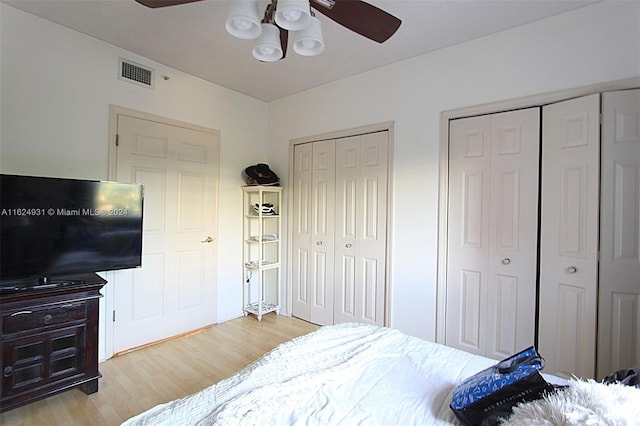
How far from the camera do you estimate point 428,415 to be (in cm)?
108

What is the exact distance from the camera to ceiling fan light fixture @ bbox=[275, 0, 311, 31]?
50.8 inches

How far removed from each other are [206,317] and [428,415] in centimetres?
276

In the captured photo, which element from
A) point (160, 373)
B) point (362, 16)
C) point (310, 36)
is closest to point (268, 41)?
point (310, 36)

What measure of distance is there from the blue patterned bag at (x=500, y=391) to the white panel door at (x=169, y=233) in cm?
272

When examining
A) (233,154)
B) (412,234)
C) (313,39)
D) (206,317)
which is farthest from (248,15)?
(206,317)

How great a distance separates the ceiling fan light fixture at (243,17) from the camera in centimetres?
136

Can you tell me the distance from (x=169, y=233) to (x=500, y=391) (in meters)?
2.88

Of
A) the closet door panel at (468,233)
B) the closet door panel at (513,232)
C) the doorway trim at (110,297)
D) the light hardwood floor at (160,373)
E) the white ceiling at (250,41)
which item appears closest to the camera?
the light hardwood floor at (160,373)

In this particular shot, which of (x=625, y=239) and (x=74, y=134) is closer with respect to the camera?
(x=625, y=239)

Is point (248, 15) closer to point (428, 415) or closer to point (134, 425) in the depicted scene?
point (134, 425)

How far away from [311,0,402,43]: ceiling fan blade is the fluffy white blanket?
163 cm

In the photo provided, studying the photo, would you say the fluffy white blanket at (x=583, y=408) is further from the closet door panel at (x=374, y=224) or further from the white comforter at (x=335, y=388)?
the closet door panel at (x=374, y=224)

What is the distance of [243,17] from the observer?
53.6 inches

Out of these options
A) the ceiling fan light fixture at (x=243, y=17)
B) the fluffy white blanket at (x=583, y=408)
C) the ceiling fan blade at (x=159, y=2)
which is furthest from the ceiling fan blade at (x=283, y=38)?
the fluffy white blanket at (x=583, y=408)
